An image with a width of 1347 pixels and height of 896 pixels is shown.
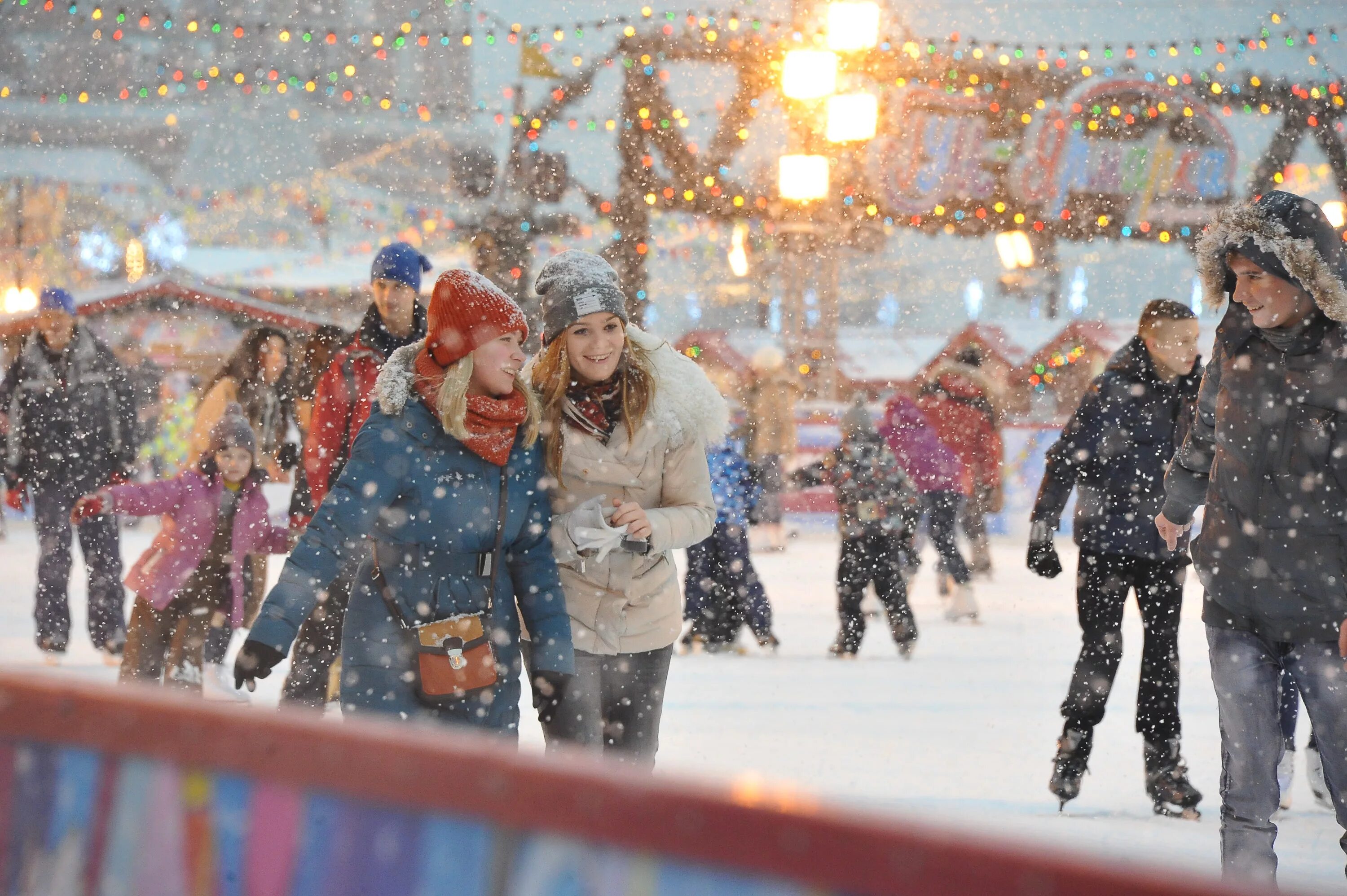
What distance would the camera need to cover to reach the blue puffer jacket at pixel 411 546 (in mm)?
2650

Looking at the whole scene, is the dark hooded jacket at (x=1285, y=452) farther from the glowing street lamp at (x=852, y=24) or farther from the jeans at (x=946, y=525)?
the jeans at (x=946, y=525)

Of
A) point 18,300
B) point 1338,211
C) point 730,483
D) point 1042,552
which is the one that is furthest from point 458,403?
point 18,300

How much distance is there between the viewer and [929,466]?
Result: 355 inches

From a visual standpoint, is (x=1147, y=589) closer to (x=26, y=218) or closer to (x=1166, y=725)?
(x=1166, y=725)

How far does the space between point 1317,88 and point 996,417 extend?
579 centimetres

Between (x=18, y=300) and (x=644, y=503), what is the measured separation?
86.8 ft

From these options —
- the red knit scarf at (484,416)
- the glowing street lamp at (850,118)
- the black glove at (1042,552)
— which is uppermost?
the glowing street lamp at (850,118)

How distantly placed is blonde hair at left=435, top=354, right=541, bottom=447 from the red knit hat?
0.11ft

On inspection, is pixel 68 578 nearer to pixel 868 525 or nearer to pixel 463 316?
pixel 868 525

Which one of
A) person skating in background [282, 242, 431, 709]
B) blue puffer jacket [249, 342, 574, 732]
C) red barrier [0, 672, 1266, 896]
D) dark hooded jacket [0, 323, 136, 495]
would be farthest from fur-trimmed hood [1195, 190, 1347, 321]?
dark hooded jacket [0, 323, 136, 495]

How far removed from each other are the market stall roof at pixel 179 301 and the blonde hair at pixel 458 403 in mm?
17998

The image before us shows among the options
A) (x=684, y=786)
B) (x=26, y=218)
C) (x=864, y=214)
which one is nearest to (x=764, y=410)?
(x=864, y=214)

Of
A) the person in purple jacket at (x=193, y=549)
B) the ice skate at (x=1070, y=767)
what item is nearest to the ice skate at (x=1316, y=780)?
the ice skate at (x=1070, y=767)

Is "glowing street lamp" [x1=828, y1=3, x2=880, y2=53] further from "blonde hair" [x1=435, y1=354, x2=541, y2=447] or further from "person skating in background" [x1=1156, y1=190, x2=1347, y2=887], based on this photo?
"blonde hair" [x1=435, y1=354, x2=541, y2=447]
